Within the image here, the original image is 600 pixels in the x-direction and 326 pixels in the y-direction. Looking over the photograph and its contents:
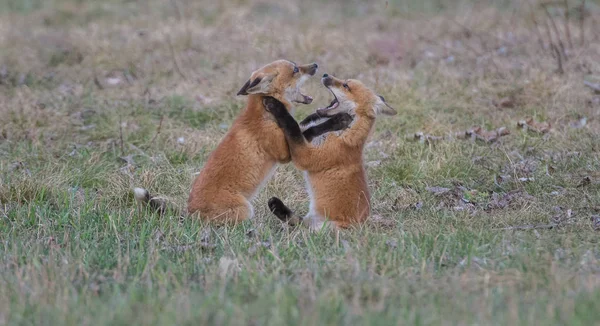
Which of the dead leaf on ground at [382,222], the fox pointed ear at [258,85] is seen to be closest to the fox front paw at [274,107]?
the fox pointed ear at [258,85]

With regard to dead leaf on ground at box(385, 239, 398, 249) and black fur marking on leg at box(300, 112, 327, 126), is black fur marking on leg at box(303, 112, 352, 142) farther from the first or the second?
dead leaf on ground at box(385, 239, 398, 249)

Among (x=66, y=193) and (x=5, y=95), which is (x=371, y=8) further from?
(x=66, y=193)

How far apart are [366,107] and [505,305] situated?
2.79 m

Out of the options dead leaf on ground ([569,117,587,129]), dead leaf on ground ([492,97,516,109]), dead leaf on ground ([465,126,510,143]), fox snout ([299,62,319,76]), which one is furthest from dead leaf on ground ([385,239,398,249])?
dead leaf on ground ([492,97,516,109])

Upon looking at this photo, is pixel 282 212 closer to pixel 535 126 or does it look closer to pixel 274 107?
pixel 274 107

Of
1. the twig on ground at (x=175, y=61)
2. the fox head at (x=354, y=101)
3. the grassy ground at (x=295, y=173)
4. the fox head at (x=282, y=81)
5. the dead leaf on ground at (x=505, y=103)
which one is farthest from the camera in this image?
the twig on ground at (x=175, y=61)

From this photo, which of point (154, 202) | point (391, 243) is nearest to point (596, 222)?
point (391, 243)

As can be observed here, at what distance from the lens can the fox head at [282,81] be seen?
6675 millimetres

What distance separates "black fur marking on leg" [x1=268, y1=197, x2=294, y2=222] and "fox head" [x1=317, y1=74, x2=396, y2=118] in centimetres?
92

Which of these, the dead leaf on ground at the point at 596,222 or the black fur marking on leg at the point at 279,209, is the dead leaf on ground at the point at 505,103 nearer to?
the dead leaf on ground at the point at 596,222

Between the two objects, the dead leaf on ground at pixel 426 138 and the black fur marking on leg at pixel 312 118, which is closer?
the black fur marking on leg at pixel 312 118

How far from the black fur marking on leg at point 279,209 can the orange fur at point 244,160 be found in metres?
0.18

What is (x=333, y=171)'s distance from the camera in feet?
21.5

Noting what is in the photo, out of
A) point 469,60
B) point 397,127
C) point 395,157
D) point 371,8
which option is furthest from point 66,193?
point 371,8
